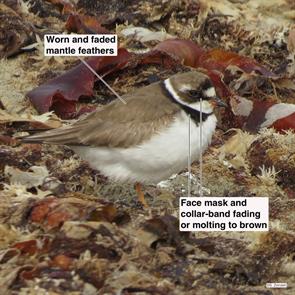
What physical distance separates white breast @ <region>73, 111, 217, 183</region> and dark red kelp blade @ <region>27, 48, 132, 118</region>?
1.56m

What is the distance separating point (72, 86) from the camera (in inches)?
351

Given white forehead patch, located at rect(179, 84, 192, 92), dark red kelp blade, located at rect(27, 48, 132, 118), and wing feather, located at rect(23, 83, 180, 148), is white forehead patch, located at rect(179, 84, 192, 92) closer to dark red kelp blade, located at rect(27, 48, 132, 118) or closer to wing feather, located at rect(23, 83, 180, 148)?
wing feather, located at rect(23, 83, 180, 148)

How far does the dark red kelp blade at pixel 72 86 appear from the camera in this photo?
28.6 feet

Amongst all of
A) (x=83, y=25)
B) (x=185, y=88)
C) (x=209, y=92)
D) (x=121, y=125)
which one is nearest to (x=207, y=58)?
(x=83, y=25)

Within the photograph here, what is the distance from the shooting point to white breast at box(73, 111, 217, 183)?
700cm

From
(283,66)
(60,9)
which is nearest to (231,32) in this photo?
(283,66)

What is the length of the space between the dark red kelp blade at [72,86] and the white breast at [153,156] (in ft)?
5.13

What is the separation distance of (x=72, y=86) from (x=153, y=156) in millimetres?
2101

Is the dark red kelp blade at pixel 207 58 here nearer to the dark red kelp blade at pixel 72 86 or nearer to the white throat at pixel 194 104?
the dark red kelp blade at pixel 72 86

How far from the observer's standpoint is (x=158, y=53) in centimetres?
954

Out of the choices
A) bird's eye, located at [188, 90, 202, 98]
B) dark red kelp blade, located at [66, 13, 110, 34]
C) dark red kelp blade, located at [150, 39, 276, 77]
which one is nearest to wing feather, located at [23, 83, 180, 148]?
bird's eye, located at [188, 90, 202, 98]

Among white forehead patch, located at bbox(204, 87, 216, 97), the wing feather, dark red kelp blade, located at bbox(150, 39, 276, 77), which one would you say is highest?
dark red kelp blade, located at bbox(150, 39, 276, 77)

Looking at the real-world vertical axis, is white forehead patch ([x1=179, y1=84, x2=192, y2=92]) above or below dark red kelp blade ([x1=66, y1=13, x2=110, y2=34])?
below

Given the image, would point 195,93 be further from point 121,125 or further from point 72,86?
point 72,86
